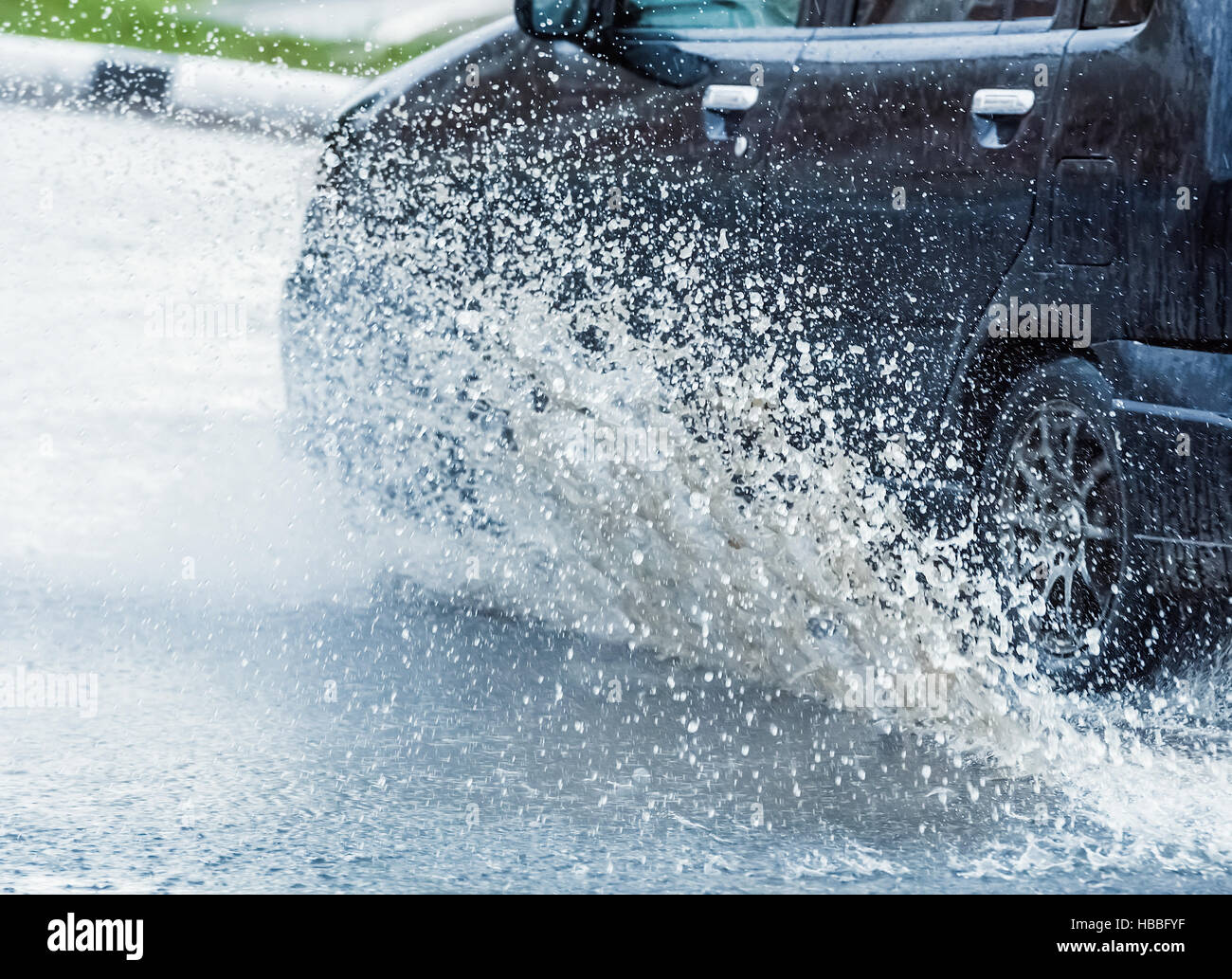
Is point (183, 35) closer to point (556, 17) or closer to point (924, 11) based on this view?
point (556, 17)

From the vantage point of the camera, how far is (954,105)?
448 centimetres

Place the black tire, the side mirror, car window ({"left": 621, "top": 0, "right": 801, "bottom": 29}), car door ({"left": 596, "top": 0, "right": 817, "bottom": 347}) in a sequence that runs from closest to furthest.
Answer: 1. the black tire
2. car door ({"left": 596, "top": 0, "right": 817, "bottom": 347})
3. car window ({"left": 621, "top": 0, "right": 801, "bottom": 29})
4. the side mirror

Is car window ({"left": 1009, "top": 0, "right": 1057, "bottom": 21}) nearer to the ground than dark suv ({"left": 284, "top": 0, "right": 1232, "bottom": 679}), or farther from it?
farther from it

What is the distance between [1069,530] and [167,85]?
9798 mm

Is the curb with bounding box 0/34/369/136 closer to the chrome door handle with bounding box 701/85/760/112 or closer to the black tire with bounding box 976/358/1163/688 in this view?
the chrome door handle with bounding box 701/85/760/112

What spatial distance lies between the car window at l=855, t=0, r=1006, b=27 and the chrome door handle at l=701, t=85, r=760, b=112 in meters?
0.35

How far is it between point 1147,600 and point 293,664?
89.4 inches

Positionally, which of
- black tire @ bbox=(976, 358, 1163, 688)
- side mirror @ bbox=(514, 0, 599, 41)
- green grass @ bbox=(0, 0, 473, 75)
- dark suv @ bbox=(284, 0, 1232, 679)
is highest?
green grass @ bbox=(0, 0, 473, 75)

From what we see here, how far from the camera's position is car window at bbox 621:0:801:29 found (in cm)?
505

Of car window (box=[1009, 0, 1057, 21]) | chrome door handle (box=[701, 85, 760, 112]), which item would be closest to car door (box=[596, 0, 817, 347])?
chrome door handle (box=[701, 85, 760, 112])

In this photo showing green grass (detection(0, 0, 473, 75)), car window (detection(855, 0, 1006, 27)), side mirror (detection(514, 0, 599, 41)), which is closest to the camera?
car window (detection(855, 0, 1006, 27))

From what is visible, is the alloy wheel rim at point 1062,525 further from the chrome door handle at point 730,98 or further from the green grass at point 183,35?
the green grass at point 183,35

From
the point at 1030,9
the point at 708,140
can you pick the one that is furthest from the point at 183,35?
the point at 1030,9

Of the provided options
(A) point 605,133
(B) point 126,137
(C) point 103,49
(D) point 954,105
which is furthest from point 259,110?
(D) point 954,105
